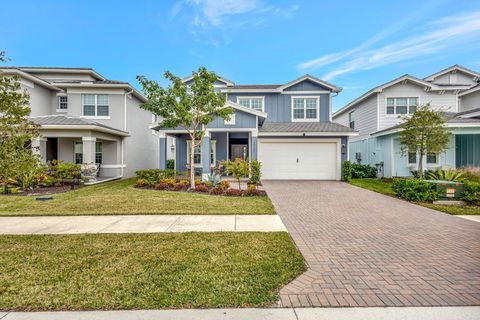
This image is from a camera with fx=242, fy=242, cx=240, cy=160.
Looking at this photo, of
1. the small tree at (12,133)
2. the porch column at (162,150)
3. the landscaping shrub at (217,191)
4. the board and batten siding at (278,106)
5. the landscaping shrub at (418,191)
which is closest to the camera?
the small tree at (12,133)

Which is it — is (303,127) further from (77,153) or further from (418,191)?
(77,153)

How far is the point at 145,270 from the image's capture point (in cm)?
368

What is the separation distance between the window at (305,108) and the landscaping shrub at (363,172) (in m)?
4.84

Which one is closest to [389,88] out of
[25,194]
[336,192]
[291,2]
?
[291,2]

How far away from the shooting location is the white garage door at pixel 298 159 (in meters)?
16.0

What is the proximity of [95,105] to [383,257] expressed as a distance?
1883cm

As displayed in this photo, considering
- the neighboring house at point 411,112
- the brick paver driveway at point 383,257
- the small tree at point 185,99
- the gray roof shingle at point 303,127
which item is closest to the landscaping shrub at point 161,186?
the small tree at point 185,99

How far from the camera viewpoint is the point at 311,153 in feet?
52.5

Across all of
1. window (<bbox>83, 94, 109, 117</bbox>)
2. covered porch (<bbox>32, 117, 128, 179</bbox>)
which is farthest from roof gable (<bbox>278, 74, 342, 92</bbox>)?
window (<bbox>83, 94, 109, 117</bbox>)

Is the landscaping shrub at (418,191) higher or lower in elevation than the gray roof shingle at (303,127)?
lower

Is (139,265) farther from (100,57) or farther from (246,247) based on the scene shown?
(100,57)

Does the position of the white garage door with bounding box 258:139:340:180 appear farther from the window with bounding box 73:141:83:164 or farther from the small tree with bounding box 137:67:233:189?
the window with bounding box 73:141:83:164

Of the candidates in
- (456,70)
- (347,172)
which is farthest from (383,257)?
(456,70)

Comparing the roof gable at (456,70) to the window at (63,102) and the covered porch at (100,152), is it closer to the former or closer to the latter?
the covered porch at (100,152)
